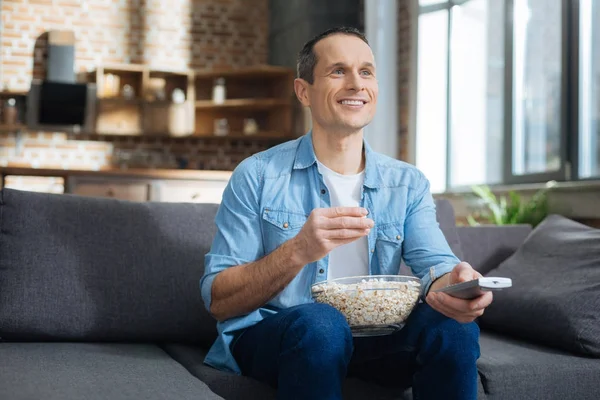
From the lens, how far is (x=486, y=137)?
5660 millimetres

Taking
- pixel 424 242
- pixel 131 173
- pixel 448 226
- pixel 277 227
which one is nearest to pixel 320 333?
pixel 277 227

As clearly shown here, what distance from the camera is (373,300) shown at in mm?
1521

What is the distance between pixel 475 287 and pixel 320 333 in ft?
0.99

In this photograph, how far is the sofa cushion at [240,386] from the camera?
1.65 m

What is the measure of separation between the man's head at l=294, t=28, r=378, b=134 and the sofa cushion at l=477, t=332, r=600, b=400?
2.24 ft

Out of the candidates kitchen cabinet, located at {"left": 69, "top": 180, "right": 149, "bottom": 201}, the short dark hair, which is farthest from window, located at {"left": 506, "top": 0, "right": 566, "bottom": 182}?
the short dark hair

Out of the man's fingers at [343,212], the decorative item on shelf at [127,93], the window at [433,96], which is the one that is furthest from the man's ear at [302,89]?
the decorative item on shelf at [127,93]

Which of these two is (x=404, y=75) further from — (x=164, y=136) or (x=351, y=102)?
(x=351, y=102)

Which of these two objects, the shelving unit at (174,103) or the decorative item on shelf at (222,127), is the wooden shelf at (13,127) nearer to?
the shelving unit at (174,103)

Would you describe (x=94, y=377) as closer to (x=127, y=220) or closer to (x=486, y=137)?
(x=127, y=220)

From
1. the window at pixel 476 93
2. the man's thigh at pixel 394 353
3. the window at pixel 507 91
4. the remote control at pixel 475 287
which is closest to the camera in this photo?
the remote control at pixel 475 287

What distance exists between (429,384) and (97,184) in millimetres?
4382

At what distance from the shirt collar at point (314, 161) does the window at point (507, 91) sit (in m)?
2.82

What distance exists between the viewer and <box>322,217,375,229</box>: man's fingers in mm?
1441
